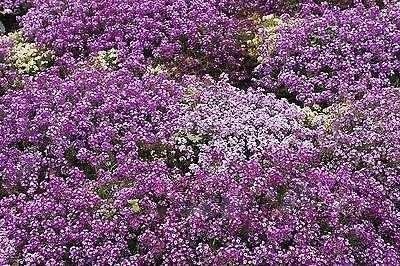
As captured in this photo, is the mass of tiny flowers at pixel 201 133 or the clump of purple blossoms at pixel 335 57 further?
the clump of purple blossoms at pixel 335 57

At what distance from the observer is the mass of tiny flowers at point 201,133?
294 inches

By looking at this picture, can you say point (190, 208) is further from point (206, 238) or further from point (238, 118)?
point (238, 118)

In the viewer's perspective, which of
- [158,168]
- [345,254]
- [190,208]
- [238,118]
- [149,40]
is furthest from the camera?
[149,40]

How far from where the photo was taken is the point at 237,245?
7.31 meters

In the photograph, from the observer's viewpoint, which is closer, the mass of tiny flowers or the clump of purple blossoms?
the mass of tiny flowers

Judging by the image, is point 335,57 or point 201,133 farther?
point 335,57

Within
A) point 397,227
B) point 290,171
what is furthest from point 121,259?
point 397,227

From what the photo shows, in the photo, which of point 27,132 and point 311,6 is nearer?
point 27,132

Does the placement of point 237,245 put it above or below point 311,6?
below

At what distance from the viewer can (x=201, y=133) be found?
8828 mm

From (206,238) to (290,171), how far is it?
134 cm

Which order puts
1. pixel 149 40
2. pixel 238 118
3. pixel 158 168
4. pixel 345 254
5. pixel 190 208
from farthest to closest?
pixel 149 40 → pixel 238 118 → pixel 158 168 → pixel 190 208 → pixel 345 254

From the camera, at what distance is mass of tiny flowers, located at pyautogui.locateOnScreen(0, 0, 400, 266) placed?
24.5 ft

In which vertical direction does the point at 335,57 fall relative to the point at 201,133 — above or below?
above
